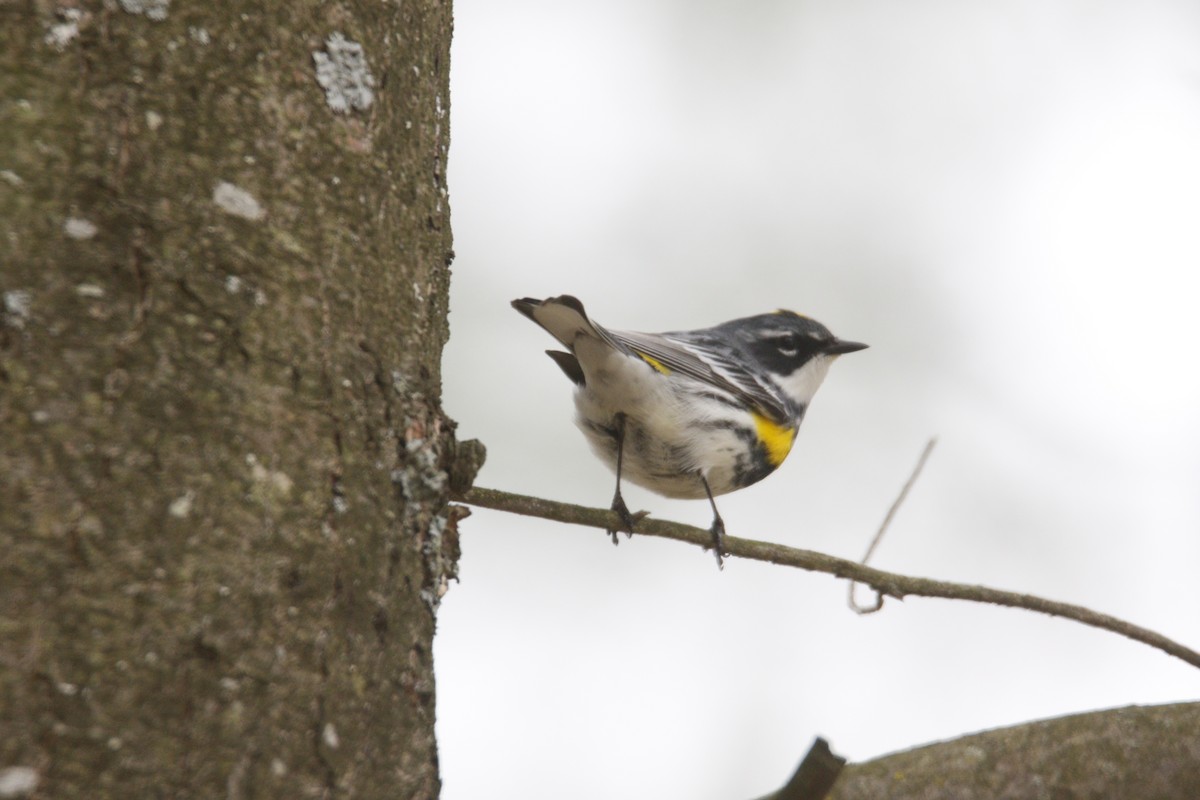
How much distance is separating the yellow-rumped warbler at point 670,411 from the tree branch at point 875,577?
104 centimetres

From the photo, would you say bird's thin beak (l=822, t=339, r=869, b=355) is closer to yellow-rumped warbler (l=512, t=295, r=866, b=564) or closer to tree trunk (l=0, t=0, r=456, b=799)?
yellow-rumped warbler (l=512, t=295, r=866, b=564)

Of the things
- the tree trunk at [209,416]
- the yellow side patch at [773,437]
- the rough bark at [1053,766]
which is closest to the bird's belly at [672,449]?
the yellow side patch at [773,437]

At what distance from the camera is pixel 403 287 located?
5.55 feet

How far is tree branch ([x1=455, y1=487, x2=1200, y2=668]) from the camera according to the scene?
259 cm

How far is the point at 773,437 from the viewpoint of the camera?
4613 mm

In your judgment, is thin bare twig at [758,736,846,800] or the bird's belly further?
the bird's belly

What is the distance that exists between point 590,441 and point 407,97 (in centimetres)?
267

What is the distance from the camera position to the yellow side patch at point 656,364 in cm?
409

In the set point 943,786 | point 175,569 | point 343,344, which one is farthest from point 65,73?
point 943,786

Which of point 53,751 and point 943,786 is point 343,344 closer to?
point 53,751

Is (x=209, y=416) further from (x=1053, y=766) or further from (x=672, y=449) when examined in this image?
(x=672, y=449)

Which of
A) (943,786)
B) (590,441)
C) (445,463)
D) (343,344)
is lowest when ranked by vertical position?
(590,441)

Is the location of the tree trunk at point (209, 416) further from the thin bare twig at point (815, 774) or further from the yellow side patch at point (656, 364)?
the yellow side patch at point (656, 364)

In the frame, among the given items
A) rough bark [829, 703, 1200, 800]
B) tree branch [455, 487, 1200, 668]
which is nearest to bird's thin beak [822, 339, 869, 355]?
tree branch [455, 487, 1200, 668]
